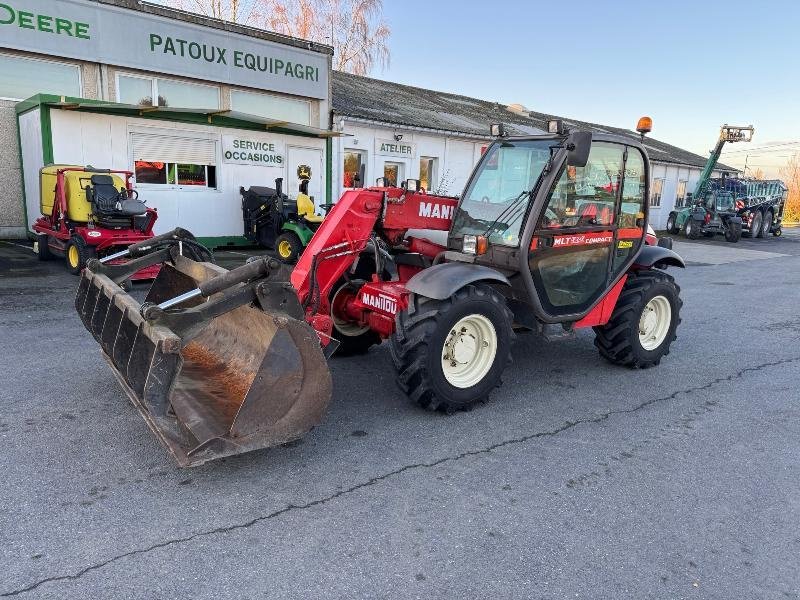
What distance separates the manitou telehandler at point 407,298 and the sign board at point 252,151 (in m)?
9.25

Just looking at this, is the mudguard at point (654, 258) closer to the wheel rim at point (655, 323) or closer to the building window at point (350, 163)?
the wheel rim at point (655, 323)

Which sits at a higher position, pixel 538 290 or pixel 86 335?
pixel 538 290

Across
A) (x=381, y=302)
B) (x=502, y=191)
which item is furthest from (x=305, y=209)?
(x=381, y=302)

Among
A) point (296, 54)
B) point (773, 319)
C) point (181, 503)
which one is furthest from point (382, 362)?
point (296, 54)

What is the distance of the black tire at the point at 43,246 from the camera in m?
10.1

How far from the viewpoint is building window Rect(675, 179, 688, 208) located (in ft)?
92.2

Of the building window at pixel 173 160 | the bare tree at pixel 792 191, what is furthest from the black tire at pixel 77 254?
the bare tree at pixel 792 191

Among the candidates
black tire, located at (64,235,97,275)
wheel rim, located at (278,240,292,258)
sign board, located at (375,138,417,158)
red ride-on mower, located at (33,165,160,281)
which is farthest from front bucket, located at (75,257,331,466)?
sign board, located at (375,138,417,158)

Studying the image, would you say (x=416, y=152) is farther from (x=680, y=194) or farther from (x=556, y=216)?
(x=680, y=194)

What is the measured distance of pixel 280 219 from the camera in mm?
12344

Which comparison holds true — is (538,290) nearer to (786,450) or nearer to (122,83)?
(786,450)

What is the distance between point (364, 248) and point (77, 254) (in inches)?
253

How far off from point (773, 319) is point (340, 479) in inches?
302

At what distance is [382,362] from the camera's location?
18.1ft
